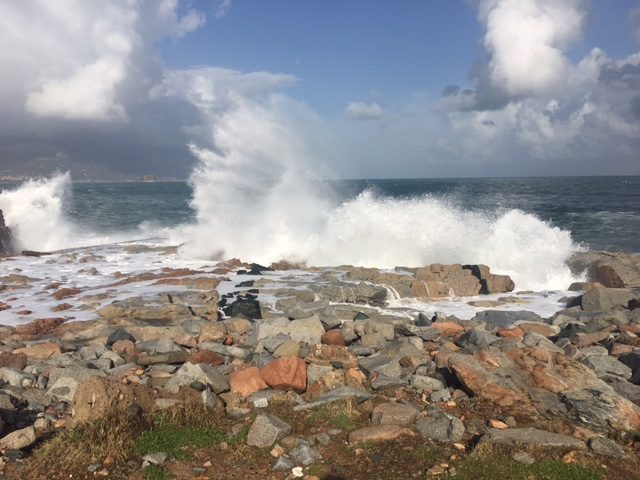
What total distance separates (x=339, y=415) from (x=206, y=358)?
3.33 metres

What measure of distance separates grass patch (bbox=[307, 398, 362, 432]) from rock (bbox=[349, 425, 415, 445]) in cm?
26

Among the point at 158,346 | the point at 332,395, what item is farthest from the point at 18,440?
the point at 158,346

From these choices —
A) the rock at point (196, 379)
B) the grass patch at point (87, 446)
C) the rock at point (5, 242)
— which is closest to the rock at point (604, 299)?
the rock at point (196, 379)

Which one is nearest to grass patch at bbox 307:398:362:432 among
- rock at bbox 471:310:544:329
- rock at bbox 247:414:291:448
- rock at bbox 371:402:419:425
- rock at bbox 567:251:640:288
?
rock at bbox 371:402:419:425

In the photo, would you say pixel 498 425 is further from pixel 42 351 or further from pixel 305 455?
pixel 42 351

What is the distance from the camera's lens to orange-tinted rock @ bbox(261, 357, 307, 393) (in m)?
7.40

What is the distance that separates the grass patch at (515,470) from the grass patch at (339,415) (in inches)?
60.4

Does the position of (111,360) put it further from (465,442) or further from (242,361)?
(465,442)

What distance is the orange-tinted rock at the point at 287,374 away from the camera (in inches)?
291

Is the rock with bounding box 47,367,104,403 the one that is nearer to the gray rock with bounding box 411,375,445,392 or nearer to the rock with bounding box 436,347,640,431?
the gray rock with bounding box 411,375,445,392

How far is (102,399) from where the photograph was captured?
20.2 feet

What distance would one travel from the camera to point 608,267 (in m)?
19.0

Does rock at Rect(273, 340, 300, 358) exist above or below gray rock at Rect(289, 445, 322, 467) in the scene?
above

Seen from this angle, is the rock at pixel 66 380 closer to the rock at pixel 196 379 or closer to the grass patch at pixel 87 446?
the rock at pixel 196 379
